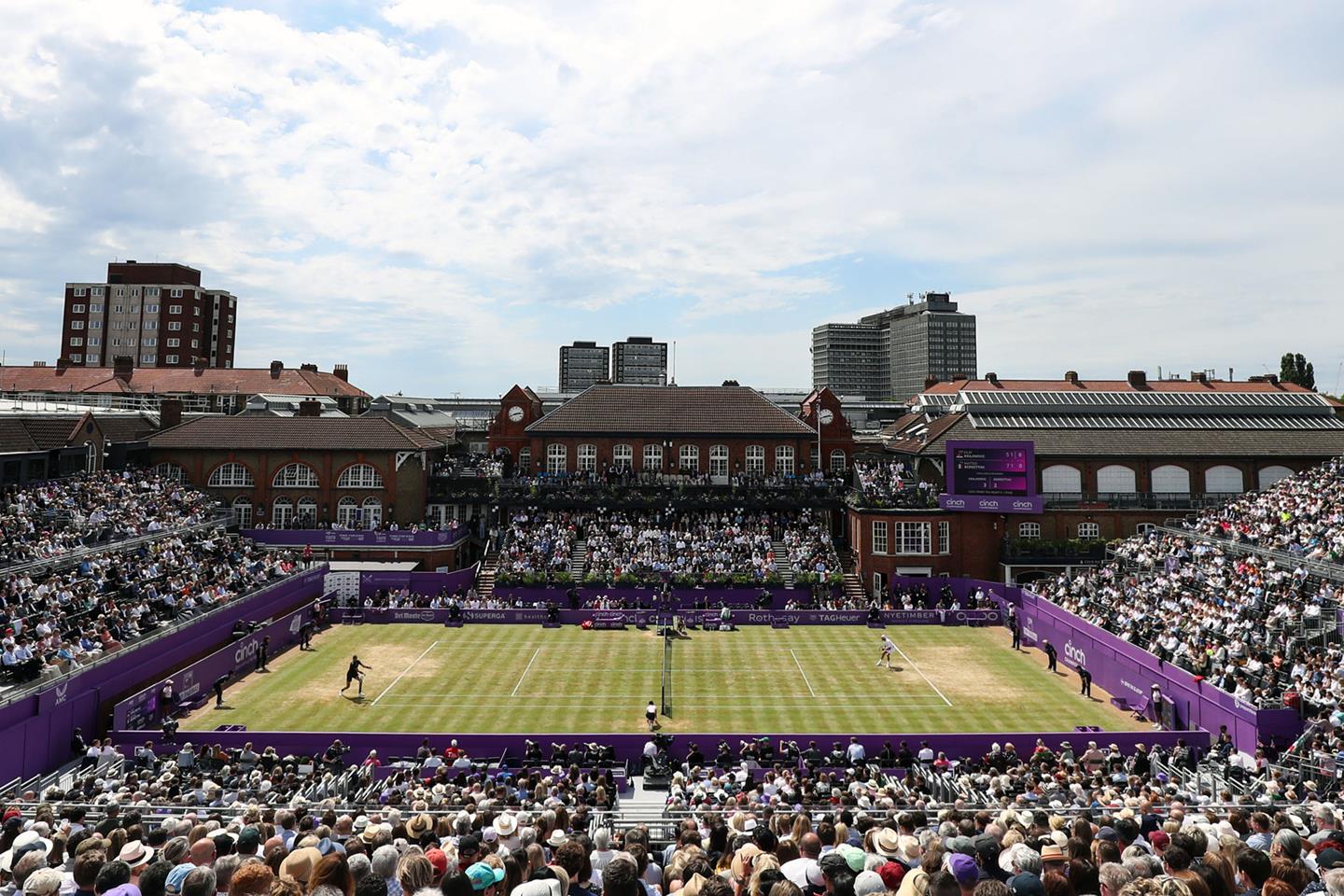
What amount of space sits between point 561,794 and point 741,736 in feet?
25.1

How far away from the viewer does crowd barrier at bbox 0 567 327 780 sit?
75.8 feet

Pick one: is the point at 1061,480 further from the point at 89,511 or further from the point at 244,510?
the point at 89,511

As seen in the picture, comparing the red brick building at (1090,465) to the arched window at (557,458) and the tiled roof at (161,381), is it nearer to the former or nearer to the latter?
the arched window at (557,458)

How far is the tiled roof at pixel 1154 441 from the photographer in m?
53.7

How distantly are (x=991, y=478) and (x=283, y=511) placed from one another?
43.0 metres

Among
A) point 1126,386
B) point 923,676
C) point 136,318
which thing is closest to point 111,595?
point 923,676

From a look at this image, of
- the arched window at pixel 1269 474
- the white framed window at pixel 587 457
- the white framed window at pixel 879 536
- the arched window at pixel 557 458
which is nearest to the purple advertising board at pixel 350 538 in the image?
the arched window at pixel 557 458

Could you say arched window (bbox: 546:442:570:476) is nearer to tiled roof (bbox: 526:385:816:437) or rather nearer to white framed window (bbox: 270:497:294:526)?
tiled roof (bbox: 526:385:816:437)

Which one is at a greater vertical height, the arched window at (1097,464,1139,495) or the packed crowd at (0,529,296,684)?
the arched window at (1097,464,1139,495)

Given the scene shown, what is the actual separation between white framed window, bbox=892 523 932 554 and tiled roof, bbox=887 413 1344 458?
19.0 ft

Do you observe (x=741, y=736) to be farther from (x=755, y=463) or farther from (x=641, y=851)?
(x=755, y=463)

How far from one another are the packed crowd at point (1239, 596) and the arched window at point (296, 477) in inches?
1701

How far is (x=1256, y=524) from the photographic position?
4097 centimetres

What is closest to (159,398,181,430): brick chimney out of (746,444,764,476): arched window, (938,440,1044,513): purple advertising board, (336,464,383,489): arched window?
(336,464,383,489): arched window
